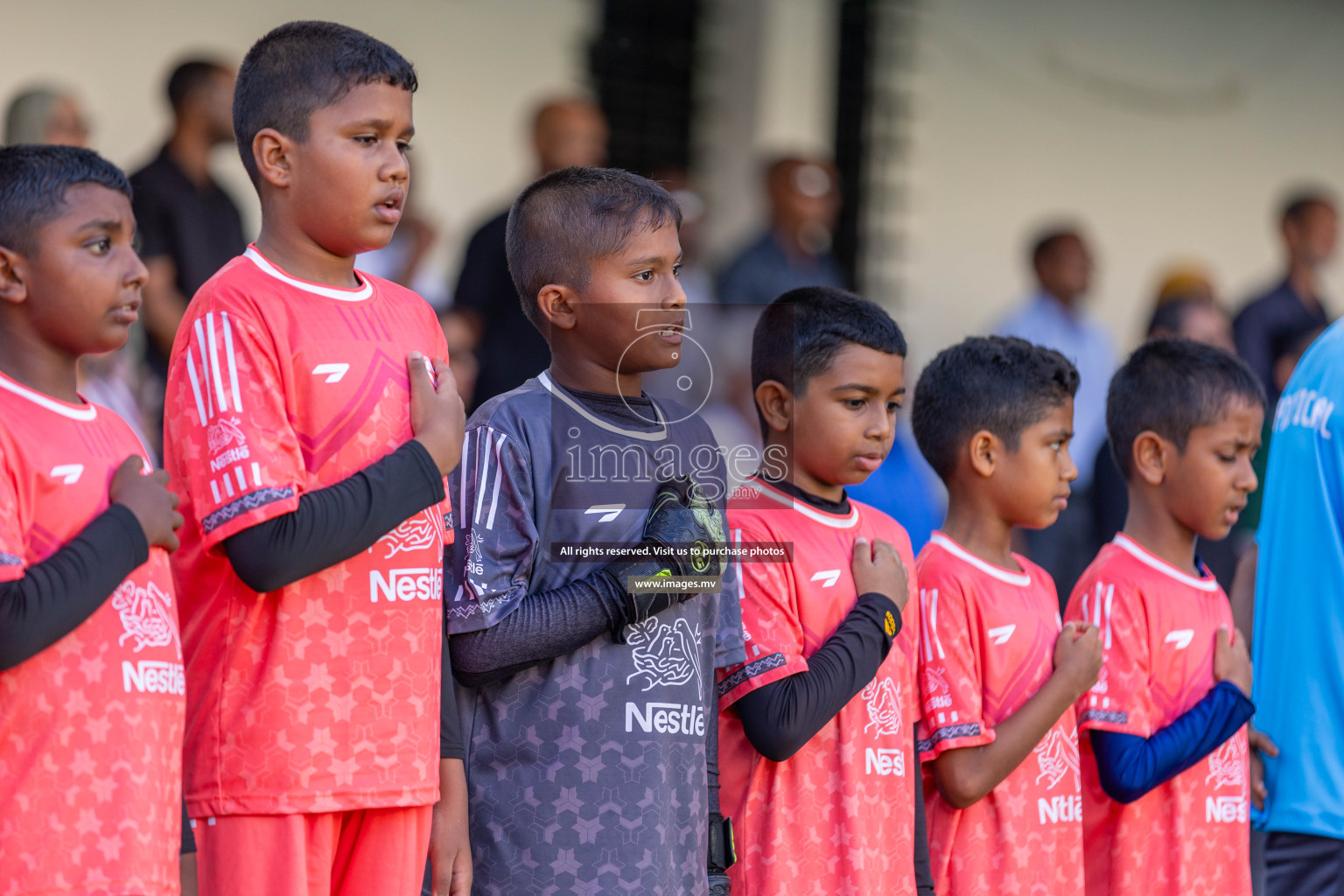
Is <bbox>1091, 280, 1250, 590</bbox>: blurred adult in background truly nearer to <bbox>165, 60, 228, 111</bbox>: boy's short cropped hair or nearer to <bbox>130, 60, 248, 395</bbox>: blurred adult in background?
<bbox>130, 60, 248, 395</bbox>: blurred adult in background

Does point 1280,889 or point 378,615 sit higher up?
point 378,615

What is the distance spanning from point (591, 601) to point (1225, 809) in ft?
5.03

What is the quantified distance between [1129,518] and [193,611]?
80.2 inches

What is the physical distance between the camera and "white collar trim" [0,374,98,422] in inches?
84.9

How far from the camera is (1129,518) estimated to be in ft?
11.1

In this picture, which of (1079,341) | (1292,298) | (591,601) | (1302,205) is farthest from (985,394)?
(1302,205)

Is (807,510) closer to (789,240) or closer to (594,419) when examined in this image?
(594,419)

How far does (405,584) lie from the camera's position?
7.54 ft

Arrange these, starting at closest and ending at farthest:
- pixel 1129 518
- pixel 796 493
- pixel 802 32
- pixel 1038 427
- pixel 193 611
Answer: pixel 193 611
pixel 796 493
pixel 1038 427
pixel 1129 518
pixel 802 32

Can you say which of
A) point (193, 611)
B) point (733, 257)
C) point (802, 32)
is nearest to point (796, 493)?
point (193, 611)

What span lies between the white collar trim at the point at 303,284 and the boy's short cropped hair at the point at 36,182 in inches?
8.8

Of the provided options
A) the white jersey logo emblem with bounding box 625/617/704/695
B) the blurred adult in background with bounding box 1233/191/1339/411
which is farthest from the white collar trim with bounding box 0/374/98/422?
the blurred adult in background with bounding box 1233/191/1339/411

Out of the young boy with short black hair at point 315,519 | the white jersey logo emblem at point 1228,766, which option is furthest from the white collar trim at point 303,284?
the white jersey logo emblem at point 1228,766

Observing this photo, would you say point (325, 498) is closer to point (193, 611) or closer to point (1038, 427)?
point (193, 611)
